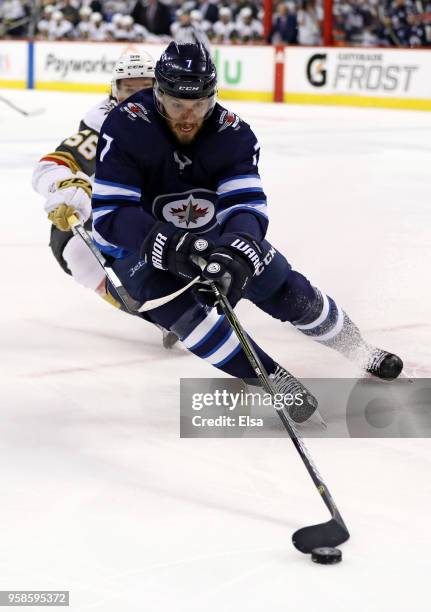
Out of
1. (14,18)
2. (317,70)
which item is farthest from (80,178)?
(14,18)

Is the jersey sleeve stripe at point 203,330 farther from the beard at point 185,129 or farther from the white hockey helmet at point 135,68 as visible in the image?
the white hockey helmet at point 135,68

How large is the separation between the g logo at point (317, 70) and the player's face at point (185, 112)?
10.4 m

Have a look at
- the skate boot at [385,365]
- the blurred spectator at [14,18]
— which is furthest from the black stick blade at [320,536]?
the blurred spectator at [14,18]

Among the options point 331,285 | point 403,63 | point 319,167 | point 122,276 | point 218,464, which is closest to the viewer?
point 218,464

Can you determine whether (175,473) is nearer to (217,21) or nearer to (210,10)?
(217,21)

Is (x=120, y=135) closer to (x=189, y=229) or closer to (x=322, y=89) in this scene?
(x=189, y=229)

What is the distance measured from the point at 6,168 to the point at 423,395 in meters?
5.47

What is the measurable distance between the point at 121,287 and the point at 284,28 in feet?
36.7

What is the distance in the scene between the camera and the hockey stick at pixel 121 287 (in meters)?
2.99

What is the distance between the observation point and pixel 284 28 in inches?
548

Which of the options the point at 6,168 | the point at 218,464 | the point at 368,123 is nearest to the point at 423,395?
the point at 218,464

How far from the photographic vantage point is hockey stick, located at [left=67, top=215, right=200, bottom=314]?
9.80 feet

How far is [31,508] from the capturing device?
2.47m

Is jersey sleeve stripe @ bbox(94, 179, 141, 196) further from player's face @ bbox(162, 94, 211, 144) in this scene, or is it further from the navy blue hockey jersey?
player's face @ bbox(162, 94, 211, 144)
